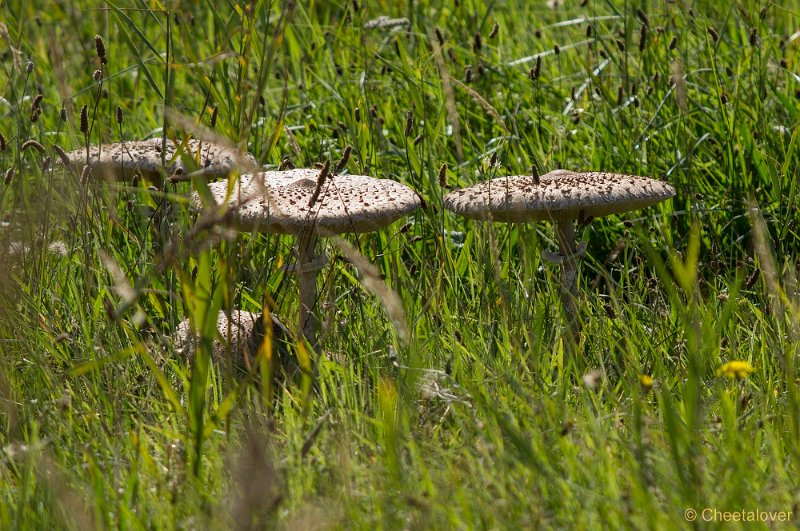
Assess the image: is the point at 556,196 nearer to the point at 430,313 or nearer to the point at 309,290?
the point at 430,313

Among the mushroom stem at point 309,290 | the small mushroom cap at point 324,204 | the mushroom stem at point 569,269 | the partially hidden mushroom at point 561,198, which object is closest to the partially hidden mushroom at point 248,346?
the mushroom stem at point 309,290

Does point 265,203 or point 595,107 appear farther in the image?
point 595,107

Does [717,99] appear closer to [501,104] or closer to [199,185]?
[501,104]

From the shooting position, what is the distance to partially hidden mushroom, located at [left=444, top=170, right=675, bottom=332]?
3.39 m

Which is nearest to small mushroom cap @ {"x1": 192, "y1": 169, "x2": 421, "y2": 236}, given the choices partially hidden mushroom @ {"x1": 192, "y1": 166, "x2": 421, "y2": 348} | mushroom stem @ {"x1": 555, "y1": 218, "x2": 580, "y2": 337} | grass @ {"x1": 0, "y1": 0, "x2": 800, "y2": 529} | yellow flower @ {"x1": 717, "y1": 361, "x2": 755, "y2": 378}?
partially hidden mushroom @ {"x1": 192, "y1": 166, "x2": 421, "y2": 348}

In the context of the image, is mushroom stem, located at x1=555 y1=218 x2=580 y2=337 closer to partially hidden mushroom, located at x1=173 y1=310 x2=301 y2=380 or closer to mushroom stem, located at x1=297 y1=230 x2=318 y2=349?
mushroom stem, located at x1=297 y1=230 x2=318 y2=349

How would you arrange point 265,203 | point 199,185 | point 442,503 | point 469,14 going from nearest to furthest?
1. point 442,503
2. point 199,185
3. point 265,203
4. point 469,14

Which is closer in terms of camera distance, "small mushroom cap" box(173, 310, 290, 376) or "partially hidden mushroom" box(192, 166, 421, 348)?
"partially hidden mushroom" box(192, 166, 421, 348)

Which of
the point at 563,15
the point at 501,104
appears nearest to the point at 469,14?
the point at 563,15

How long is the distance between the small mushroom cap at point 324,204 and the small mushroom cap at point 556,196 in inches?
8.5

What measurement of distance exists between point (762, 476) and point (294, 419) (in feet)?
4.31

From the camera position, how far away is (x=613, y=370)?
3.47m

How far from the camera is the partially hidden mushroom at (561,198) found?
11.1 ft

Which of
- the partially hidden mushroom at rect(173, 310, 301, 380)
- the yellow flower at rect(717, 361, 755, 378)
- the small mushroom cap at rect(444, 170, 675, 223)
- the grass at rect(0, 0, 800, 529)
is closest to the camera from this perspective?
the grass at rect(0, 0, 800, 529)
